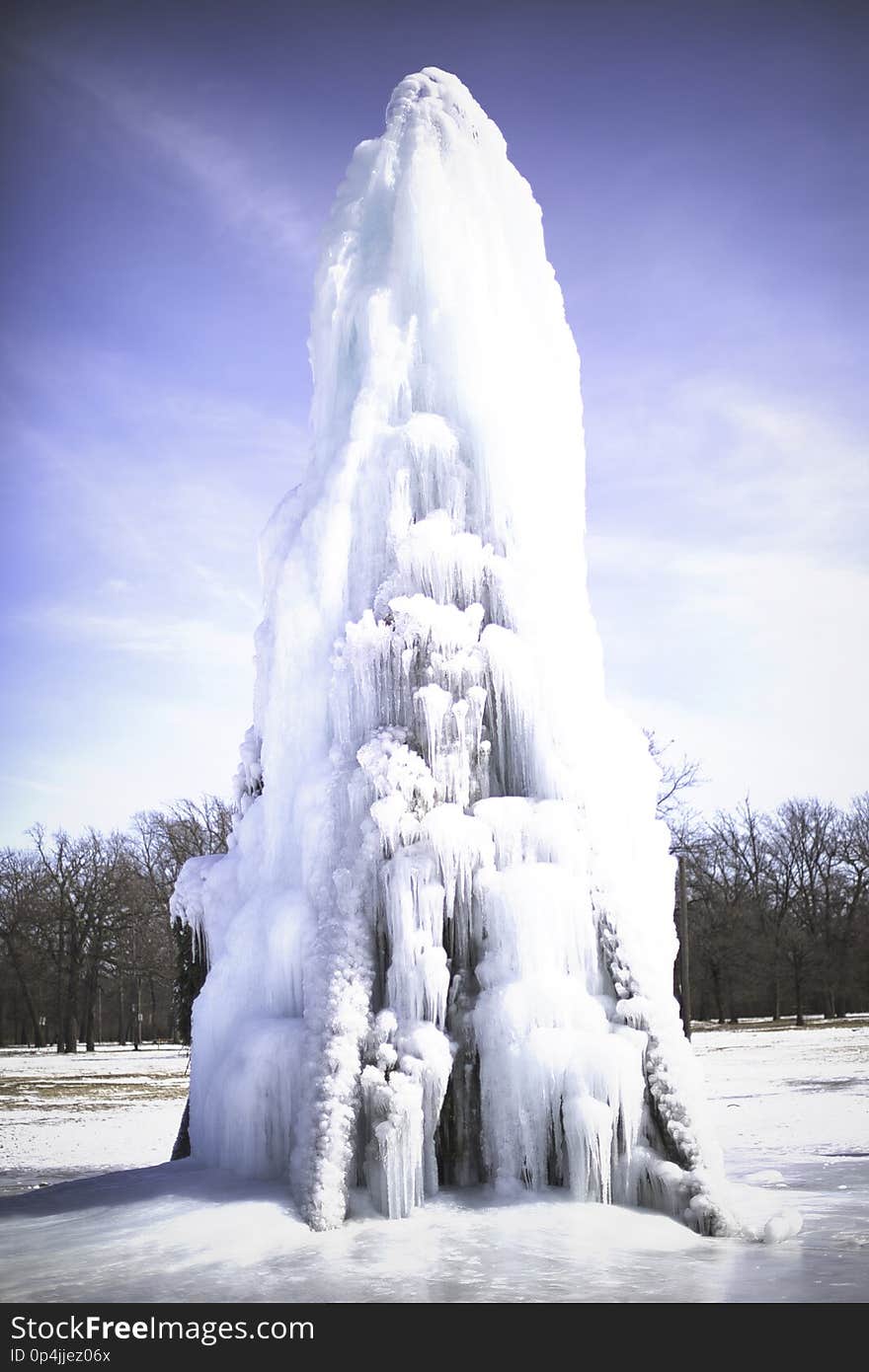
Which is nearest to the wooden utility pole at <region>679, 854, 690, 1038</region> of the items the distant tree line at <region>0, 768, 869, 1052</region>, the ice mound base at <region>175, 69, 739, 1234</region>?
Result: the distant tree line at <region>0, 768, 869, 1052</region>

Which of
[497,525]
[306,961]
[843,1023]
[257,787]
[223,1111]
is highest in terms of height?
[497,525]

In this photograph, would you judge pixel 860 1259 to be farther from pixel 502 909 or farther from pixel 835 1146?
pixel 835 1146

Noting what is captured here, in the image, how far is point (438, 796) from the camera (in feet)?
26.6

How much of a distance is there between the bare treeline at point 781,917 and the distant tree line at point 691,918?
0.25ft

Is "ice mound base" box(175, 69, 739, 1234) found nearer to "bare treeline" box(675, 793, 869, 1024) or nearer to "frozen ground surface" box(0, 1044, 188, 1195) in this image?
"frozen ground surface" box(0, 1044, 188, 1195)

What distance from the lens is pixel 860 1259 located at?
224 inches

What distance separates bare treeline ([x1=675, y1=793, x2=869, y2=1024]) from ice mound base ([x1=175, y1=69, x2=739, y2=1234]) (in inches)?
1217

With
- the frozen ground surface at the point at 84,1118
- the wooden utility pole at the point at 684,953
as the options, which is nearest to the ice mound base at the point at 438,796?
the frozen ground surface at the point at 84,1118

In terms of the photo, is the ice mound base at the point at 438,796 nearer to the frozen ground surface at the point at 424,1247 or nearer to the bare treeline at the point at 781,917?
the frozen ground surface at the point at 424,1247

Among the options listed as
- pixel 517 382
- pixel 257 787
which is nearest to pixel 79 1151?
pixel 257 787

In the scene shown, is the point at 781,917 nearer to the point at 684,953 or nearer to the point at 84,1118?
the point at 684,953

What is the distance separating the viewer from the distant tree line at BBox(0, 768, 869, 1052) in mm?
40844
